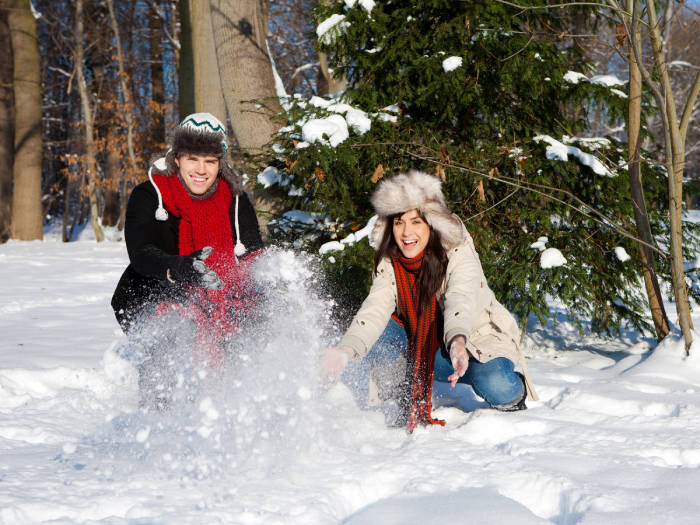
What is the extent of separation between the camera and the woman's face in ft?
9.01

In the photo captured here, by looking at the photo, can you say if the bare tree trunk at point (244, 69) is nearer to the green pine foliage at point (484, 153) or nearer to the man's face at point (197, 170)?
the green pine foliage at point (484, 153)

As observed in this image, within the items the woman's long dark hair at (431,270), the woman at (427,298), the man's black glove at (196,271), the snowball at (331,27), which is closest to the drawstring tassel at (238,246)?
the man's black glove at (196,271)

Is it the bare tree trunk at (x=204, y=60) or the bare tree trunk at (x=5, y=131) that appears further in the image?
the bare tree trunk at (x=5, y=131)

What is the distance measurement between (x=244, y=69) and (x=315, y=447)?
3.71 m

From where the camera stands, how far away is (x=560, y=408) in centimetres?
287

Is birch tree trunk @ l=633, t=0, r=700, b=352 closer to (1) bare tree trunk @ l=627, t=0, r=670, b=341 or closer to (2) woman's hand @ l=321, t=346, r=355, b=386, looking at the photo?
(1) bare tree trunk @ l=627, t=0, r=670, b=341

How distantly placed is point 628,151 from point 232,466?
329 centimetres

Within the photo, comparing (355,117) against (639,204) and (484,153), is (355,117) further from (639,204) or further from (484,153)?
(639,204)

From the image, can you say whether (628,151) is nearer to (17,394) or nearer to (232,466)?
(232,466)

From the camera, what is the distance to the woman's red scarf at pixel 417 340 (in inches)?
106

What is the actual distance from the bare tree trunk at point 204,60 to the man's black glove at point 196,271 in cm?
506

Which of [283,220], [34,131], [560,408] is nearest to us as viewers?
[560,408]

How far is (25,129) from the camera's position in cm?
1366

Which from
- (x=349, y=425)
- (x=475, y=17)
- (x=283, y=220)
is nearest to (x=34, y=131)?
(x=283, y=220)
